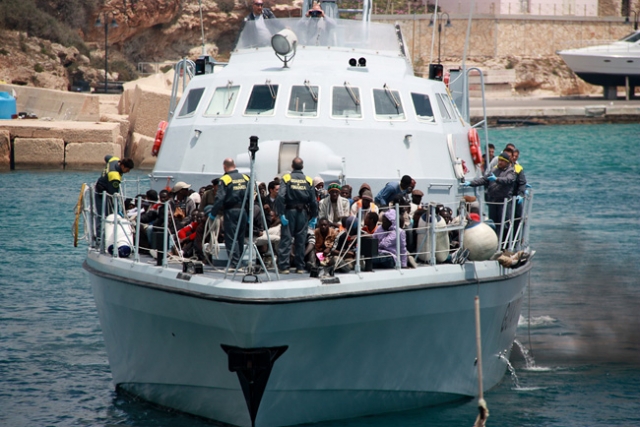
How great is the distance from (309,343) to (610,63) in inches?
2837

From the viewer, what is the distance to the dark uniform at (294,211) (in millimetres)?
10508

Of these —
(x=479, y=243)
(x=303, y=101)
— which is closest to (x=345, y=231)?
(x=479, y=243)

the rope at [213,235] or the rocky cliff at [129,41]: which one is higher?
the rocky cliff at [129,41]

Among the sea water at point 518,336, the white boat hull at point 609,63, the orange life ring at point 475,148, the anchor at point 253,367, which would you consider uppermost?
the white boat hull at point 609,63

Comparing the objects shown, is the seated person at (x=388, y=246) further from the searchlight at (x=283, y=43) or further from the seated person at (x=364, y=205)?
the searchlight at (x=283, y=43)

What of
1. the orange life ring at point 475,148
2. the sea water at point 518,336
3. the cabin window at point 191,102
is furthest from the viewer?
the orange life ring at point 475,148

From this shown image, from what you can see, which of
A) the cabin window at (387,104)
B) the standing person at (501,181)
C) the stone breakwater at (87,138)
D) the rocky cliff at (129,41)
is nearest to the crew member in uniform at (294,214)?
the cabin window at (387,104)

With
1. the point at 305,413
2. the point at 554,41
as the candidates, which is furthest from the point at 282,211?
the point at 554,41

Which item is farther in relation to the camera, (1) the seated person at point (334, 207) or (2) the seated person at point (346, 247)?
(1) the seated person at point (334, 207)

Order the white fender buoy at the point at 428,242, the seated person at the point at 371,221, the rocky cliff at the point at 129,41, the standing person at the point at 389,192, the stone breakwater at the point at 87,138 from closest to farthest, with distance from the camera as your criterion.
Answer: the seated person at the point at 371,221
the white fender buoy at the point at 428,242
the standing person at the point at 389,192
the stone breakwater at the point at 87,138
the rocky cliff at the point at 129,41

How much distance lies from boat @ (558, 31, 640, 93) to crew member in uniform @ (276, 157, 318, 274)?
70.4m

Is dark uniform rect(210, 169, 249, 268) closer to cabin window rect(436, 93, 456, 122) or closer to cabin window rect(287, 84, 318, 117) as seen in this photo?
cabin window rect(287, 84, 318, 117)

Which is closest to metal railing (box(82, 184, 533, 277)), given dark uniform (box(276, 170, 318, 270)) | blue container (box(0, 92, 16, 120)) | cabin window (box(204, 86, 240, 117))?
dark uniform (box(276, 170, 318, 270))

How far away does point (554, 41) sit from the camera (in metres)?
93.0
